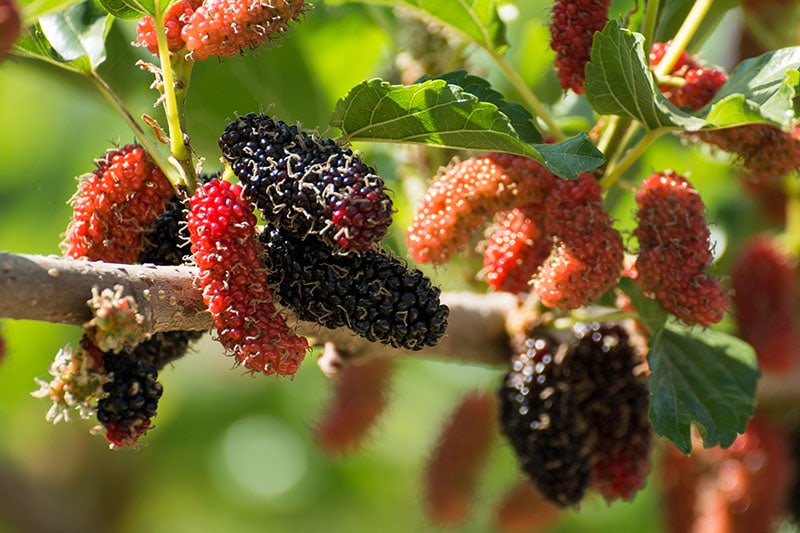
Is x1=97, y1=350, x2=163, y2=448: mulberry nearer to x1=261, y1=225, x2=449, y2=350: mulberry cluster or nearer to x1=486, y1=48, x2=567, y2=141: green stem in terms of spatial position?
x1=261, y1=225, x2=449, y2=350: mulberry cluster

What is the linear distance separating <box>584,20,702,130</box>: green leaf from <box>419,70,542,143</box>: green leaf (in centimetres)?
9

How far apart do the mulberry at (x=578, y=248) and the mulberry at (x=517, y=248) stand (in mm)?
31

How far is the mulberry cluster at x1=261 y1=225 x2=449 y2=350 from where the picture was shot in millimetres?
1062

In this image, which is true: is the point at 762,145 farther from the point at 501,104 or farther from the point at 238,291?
the point at 238,291

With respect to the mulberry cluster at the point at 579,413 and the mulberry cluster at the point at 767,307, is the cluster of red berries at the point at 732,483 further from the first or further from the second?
the mulberry cluster at the point at 579,413

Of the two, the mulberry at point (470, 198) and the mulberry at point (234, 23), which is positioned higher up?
the mulberry at point (234, 23)

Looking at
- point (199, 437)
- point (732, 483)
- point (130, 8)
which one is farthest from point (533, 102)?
point (199, 437)

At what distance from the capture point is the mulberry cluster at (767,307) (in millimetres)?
1956

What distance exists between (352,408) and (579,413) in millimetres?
780

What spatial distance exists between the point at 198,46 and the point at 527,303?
29.1 inches

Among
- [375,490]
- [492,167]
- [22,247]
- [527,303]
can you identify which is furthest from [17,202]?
[492,167]

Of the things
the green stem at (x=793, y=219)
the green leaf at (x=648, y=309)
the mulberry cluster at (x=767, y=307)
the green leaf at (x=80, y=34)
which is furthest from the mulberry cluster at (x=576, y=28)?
the green stem at (x=793, y=219)

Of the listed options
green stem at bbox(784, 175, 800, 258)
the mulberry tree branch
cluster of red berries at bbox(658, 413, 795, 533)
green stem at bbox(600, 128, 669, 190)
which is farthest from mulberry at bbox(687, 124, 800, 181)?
green stem at bbox(784, 175, 800, 258)

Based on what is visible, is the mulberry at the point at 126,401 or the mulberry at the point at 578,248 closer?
the mulberry at the point at 126,401
